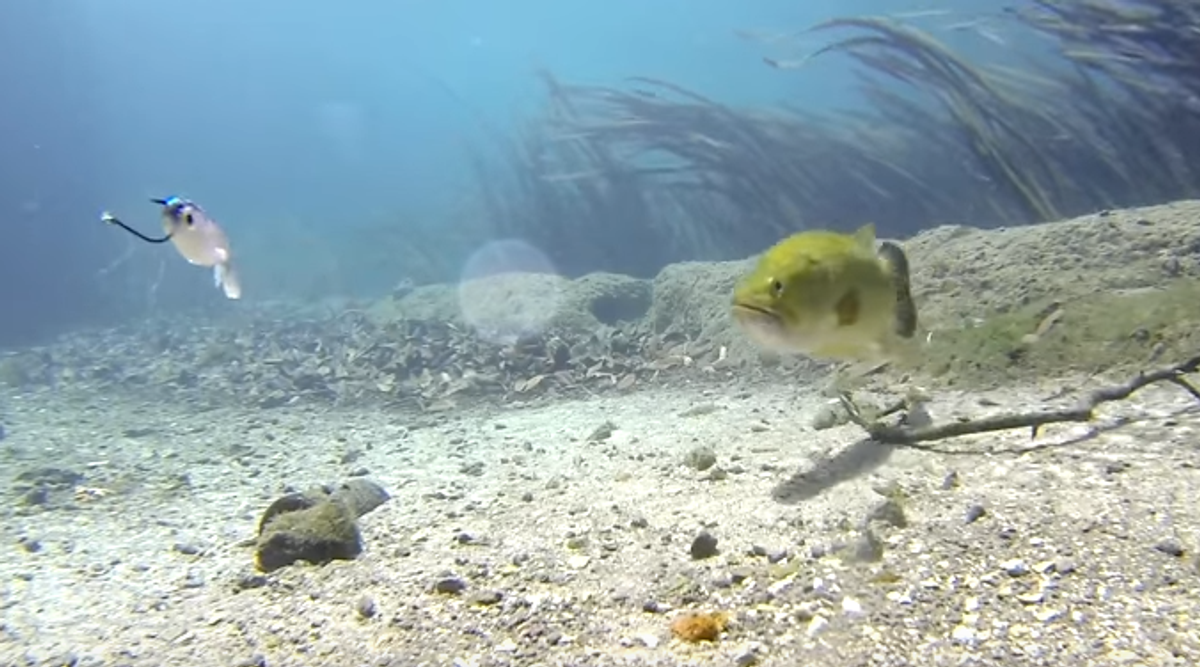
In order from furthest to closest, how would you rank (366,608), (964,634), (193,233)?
(193,233), (366,608), (964,634)

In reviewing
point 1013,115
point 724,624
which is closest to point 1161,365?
point 724,624

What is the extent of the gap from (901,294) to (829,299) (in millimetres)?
349

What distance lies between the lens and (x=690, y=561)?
2.59 metres

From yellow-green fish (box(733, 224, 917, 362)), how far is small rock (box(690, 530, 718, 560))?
0.83 metres

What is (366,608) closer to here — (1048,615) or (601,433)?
(1048,615)

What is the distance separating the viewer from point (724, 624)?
2.14 m

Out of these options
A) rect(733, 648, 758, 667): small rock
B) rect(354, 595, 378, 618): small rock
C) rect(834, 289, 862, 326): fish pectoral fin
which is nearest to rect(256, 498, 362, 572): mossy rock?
rect(354, 595, 378, 618): small rock

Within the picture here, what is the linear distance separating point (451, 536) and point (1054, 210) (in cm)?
671

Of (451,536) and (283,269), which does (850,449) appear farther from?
(283,269)

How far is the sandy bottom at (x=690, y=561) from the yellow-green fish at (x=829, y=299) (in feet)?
2.31

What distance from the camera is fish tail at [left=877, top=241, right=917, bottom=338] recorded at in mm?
2186

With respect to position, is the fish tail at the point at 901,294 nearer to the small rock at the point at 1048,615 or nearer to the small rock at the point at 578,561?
the small rock at the point at 1048,615

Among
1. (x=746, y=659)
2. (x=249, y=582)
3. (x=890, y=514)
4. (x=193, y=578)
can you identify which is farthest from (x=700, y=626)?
(x=193, y=578)

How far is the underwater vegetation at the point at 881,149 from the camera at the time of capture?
709 centimetres
